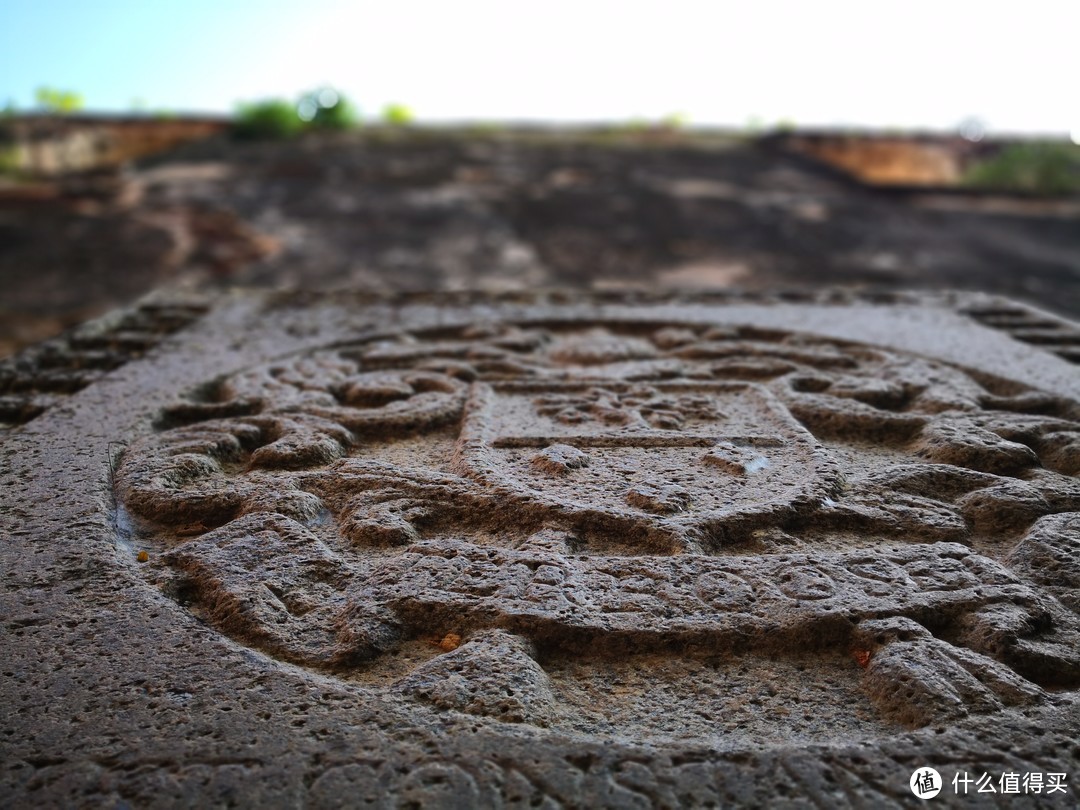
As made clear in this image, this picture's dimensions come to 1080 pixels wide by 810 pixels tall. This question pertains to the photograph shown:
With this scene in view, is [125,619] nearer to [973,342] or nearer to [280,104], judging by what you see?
[973,342]

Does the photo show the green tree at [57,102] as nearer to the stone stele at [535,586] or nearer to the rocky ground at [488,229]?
the rocky ground at [488,229]

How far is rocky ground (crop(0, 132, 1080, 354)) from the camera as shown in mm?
4418

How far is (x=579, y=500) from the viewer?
1517 millimetres

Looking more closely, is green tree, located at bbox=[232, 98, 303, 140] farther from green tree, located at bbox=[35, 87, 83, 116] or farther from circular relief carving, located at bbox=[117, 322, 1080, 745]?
circular relief carving, located at bbox=[117, 322, 1080, 745]

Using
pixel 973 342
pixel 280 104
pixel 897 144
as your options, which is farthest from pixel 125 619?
pixel 897 144

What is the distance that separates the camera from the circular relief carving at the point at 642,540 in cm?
111

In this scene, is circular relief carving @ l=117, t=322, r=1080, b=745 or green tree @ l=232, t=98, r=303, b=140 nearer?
circular relief carving @ l=117, t=322, r=1080, b=745

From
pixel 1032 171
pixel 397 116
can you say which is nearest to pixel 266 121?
pixel 397 116

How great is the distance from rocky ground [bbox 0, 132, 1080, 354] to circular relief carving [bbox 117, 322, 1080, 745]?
2.08 metres

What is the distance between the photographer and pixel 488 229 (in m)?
5.08

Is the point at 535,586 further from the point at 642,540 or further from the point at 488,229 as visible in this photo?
the point at 488,229

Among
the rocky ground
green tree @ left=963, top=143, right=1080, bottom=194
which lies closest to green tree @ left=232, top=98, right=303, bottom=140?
the rocky ground

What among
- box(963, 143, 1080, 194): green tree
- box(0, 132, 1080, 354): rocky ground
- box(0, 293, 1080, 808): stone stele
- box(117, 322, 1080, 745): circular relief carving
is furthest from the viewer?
box(963, 143, 1080, 194): green tree

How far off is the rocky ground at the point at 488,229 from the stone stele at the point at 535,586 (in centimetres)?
205
